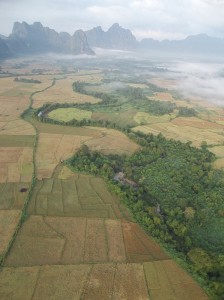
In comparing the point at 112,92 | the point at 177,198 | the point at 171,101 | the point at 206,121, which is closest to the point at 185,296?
the point at 177,198

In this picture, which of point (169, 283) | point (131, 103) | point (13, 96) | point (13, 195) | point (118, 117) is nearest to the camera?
point (169, 283)

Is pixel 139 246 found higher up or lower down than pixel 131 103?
higher up

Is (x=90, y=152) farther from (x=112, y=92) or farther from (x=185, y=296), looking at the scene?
(x=112, y=92)

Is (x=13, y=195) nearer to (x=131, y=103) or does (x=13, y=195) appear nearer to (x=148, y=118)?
(x=148, y=118)

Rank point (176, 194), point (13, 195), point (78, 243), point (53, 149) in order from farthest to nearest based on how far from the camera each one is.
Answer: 1. point (53, 149)
2. point (176, 194)
3. point (13, 195)
4. point (78, 243)

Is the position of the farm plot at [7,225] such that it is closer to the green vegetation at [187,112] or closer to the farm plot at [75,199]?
the farm plot at [75,199]

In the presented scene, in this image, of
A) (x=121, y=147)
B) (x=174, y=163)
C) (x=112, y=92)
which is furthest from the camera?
(x=112, y=92)

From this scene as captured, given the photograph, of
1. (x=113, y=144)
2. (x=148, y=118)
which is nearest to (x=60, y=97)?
(x=148, y=118)
